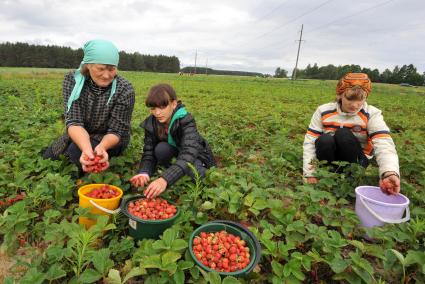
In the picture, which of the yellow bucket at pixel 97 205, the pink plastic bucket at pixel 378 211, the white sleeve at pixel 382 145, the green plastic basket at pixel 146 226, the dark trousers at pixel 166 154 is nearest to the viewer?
the green plastic basket at pixel 146 226

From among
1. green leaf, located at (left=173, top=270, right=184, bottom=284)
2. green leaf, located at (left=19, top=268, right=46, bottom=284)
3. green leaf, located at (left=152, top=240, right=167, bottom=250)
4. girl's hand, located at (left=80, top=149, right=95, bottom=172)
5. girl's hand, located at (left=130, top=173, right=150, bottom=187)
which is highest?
girl's hand, located at (left=80, top=149, right=95, bottom=172)

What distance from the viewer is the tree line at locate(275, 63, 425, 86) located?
187 feet

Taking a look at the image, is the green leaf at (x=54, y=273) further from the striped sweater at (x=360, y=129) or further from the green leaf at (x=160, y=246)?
the striped sweater at (x=360, y=129)

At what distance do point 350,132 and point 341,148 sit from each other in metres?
0.18

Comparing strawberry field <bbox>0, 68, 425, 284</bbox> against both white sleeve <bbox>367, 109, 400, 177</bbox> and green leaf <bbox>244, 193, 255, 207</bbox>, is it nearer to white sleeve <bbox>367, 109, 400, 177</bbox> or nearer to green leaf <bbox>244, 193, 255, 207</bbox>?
green leaf <bbox>244, 193, 255, 207</bbox>

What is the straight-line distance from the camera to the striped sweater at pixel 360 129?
9.10 ft

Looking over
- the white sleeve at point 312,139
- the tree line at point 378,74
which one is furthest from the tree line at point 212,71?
the white sleeve at point 312,139

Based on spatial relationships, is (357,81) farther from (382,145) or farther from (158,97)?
(158,97)

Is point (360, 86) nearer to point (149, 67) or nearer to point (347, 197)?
point (347, 197)

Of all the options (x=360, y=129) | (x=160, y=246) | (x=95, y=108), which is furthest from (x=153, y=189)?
(x=360, y=129)

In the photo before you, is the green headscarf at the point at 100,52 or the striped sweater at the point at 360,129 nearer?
the green headscarf at the point at 100,52

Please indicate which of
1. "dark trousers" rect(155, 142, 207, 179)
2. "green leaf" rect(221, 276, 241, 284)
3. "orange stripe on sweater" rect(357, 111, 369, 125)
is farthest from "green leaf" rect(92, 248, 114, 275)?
"orange stripe on sweater" rect(357, 111, 369, 125)

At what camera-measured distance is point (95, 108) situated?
301 centimetres

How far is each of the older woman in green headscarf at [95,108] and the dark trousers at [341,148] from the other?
80.3 inches
